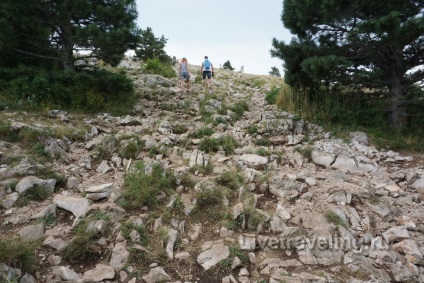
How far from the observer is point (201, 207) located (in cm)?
433

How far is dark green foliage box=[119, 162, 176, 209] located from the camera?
4219mm

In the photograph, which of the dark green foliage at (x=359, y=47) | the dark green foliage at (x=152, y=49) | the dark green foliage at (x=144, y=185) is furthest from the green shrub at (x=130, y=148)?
the dark green foliage at (x=152, y=49)

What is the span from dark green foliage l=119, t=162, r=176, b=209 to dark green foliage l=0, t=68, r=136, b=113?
175 inches

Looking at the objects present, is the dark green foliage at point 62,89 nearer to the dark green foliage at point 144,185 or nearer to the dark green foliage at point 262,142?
the dark green foliage at point 144,185

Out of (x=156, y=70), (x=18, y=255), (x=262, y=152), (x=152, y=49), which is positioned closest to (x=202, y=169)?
(x=262, y=152)

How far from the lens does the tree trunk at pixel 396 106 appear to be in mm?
7246

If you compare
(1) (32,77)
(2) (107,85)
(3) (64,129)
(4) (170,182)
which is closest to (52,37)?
(1) (32,77)

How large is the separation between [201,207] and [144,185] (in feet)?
3.32

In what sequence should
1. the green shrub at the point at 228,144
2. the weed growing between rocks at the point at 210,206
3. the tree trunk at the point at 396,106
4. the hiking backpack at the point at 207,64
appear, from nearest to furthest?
1. the weed growing between rocks at the point at 210,206
2. the green shrub at the point at 228,144
3. the tree trunk at the point at 396,106
4. the hiking backpack at the point at 207,64

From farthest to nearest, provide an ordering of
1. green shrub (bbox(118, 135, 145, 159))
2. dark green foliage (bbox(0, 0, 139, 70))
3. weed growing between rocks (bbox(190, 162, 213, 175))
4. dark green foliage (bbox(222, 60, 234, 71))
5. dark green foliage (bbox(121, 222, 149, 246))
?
1. dark green foliage (bbox(222, 60, 234, 71))
2. dark green foliage (bbox(0, 0, 139, 70))
3. green shrub (bbox(118, 135, 145, 159))
4. weed growing between rocks (bbox(190, 162, 213, 175))
5. dark green foliage (bbox(121, 222, 149, 246))

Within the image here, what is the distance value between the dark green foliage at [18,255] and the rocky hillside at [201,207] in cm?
1

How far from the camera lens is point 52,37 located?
339 inches

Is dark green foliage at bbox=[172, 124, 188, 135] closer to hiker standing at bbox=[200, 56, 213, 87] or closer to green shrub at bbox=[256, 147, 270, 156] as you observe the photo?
green shrub at bbox=[256, 147, 270, 156]

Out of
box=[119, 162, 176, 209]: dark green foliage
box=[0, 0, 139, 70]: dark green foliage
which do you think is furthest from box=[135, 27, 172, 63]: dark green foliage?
box=[119, 162, 176, 209]: dark green foliage
